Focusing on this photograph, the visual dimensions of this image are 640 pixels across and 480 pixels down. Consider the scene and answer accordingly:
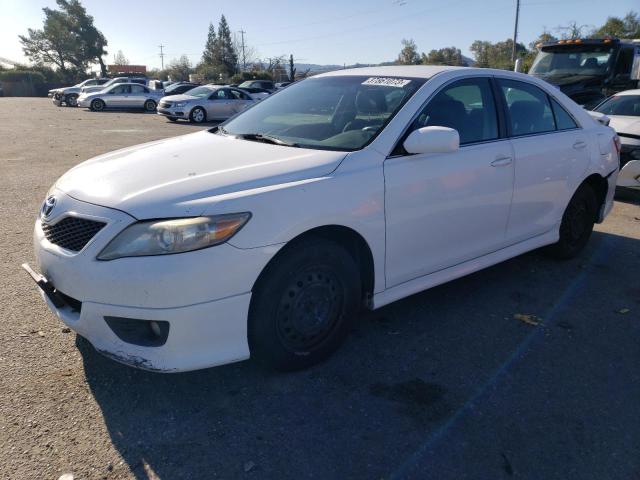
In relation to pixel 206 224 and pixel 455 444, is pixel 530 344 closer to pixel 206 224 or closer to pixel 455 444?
pixel 455 444

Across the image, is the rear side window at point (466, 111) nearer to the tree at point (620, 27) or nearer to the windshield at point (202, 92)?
the windshield at point (202, 92)

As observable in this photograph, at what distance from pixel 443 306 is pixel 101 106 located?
27.0m

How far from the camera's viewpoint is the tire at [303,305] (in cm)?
271

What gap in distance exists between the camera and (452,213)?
137 inches

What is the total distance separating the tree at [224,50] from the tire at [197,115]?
68591mm

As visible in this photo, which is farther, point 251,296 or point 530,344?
point 530,344

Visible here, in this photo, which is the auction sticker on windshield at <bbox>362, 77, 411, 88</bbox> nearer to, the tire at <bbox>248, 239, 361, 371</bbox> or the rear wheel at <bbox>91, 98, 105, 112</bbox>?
the tire at <bbox>248, 239, 361, 371</bbox>

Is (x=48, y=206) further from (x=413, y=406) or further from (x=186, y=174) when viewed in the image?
(x=413, y=406)

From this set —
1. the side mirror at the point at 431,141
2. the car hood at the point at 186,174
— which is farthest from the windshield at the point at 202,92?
the side mirror at the point at 431,141

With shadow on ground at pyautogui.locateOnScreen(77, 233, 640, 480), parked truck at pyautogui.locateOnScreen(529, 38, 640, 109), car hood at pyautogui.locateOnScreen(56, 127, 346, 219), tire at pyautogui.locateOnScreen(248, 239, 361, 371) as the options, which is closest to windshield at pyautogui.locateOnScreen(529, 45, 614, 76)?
parked truck at pyautogui.locateOnScreen(529, 38, 640, 109)

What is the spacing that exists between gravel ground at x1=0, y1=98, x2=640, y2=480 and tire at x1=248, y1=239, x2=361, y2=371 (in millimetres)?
164

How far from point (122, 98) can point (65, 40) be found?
→ 65.9 meters

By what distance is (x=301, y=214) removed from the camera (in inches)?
107

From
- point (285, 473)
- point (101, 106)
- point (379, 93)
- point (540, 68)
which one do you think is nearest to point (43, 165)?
point (379, 93)
